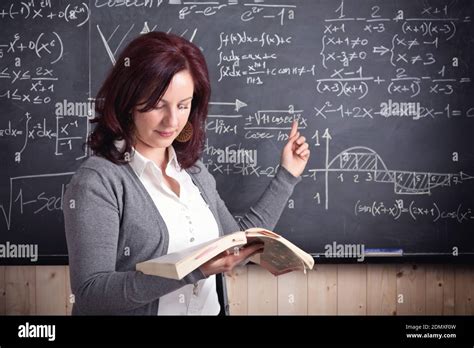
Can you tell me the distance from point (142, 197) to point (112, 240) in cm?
15

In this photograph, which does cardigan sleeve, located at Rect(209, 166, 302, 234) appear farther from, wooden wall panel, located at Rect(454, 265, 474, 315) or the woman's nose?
wooden wall panel, located at Rect(454, 265, 474, 315)

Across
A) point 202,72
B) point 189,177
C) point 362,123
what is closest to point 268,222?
point 189,177

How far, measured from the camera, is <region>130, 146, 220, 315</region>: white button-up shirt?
151cm

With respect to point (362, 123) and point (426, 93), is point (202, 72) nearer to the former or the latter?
point (362, 123)

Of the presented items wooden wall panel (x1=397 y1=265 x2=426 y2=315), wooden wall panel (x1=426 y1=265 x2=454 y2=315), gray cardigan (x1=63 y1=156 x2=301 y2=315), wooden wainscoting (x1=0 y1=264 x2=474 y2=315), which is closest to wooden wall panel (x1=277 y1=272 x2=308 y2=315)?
wooden wainscoting (x1=0 y1=264 x2=474 y2=315)

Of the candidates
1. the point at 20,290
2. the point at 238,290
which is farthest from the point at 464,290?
the point at 20,290

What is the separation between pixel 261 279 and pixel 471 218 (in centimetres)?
96

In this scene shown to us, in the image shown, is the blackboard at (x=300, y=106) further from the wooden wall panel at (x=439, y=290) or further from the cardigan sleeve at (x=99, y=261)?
the cardigan sleeve at (x=99, y=261)

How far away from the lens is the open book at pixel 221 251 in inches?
47.1

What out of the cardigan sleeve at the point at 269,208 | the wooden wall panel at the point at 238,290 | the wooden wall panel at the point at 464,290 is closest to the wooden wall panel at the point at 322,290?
the wooden wall panel at the point at 238,290

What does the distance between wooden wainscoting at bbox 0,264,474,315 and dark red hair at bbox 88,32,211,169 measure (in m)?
1.20

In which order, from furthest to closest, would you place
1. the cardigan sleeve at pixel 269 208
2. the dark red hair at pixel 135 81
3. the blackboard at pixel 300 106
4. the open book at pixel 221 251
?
1. the blackboard at pixel 300 106
2. the cardigan sleeve at pixel 269 208
3. the dark red hair at pixel 135 81
4. the open book at pixel 221 251

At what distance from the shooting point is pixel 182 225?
1528 mm

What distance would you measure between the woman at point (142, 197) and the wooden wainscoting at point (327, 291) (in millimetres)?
908
